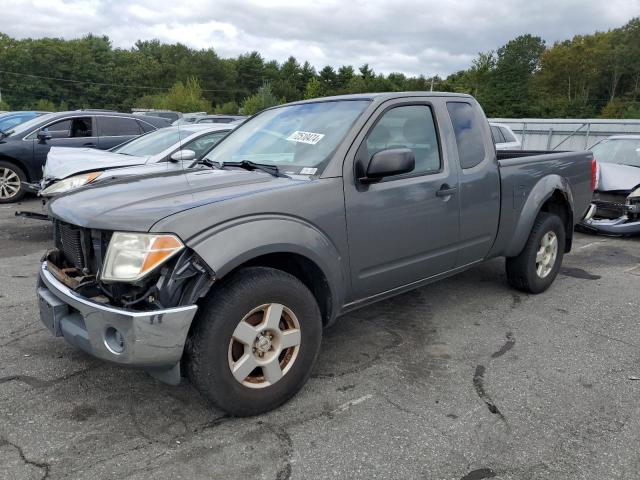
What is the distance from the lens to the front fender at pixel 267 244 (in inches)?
101

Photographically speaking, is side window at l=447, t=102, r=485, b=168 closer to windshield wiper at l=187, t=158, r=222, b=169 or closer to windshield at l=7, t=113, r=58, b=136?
windshield wiper at l=187, t=158, r=222, b=169

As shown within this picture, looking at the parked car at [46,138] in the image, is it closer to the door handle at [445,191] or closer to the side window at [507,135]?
the side window at [507,135]

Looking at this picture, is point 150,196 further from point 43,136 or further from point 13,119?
point 13,119

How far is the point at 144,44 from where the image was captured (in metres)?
110

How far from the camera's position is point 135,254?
8.29 ft

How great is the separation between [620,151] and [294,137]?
7.31m

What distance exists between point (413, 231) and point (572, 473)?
1698 mm

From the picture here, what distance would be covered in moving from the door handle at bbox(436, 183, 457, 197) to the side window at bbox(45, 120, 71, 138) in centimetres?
859

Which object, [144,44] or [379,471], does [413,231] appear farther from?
[144,44]

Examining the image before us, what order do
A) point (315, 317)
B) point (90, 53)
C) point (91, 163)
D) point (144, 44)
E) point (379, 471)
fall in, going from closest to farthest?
point (379, 471) → point (315, 317) → point (91, 163) → point (90, 53) → point (144, 44)

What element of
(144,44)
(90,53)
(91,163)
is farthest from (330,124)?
(144,44)

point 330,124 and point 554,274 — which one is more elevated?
point 330,124

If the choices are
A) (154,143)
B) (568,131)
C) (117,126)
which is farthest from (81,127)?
(568,131)

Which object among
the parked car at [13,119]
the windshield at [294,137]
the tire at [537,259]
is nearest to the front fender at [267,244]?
the windshield at [294,137]
